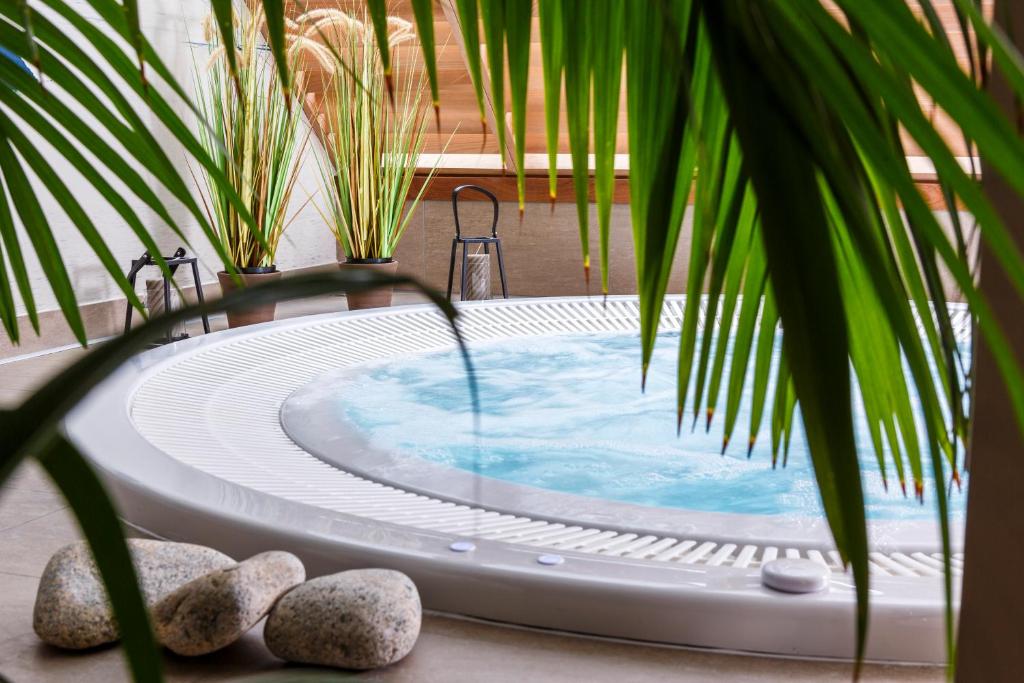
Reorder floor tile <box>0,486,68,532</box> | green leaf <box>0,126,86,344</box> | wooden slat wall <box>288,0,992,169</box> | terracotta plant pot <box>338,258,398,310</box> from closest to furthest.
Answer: green leaf <box>0,126,86,344</box>
floor tile <box>0,486,68,532</box>
terracotta plant pot <box>338,258,398,310</box>
wooden slat wall <box>288,0,992,169</box>

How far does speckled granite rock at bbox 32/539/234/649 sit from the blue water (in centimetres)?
73

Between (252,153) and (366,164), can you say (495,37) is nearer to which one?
(252,153)

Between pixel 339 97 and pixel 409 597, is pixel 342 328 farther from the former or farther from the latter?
pixel 409 597

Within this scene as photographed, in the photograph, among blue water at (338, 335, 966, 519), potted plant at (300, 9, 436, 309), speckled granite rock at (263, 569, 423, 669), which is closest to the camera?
speckled granite rock at (263, 569, 423, 669)

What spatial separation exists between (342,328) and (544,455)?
1088mm

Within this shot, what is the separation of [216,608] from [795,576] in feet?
2.12

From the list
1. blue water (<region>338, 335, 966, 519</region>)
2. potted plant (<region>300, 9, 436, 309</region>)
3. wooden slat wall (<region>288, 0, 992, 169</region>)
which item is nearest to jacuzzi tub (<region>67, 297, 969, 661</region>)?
blue water (<region>338, 335, 966, 519</region>)

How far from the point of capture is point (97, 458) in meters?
1.73

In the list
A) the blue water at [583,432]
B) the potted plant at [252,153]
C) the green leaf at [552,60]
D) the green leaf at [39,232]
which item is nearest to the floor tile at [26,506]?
the blue water at [583,432]

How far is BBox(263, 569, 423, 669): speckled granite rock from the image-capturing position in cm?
115

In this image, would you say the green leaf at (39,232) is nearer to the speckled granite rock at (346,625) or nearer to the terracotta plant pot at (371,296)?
the speckled granite rock at (346,625)

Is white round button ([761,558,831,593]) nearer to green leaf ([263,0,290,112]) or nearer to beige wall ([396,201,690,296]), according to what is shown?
green leaf ([263,0,290,112])

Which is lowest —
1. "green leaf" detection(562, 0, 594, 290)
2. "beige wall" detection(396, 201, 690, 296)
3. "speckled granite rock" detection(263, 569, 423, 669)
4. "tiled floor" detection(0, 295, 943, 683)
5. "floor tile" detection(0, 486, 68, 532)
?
"beige wall" detection(396, 201, 690, 296)

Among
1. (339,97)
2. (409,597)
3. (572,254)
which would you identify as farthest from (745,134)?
(572,254)
